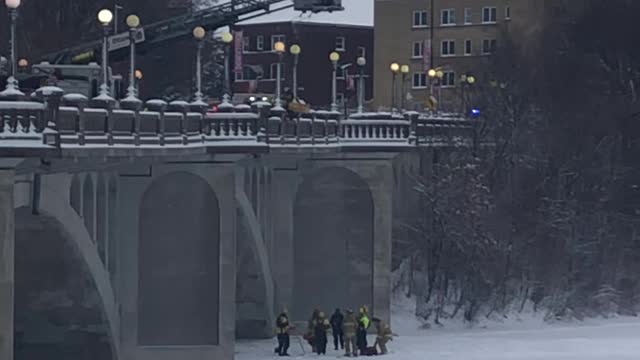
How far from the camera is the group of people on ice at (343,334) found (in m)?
43.8

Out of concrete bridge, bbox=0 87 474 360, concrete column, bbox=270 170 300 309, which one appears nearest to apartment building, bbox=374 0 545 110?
concrete bridge, bbox=0 87 474 360

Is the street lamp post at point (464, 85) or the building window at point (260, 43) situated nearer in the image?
the street lamp post at point (464, 85)

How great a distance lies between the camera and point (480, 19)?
331 ft

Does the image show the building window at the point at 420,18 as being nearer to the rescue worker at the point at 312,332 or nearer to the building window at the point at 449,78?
the building window at the point at 449,78

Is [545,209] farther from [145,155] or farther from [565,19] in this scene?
[145,155]

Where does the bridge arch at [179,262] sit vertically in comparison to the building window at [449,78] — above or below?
below

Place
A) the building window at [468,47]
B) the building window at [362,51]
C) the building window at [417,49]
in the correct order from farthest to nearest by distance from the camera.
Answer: the building window at [362,51] < the building window at [417,49] < the building window at [468,47]

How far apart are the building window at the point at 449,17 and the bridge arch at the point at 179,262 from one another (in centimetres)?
6565

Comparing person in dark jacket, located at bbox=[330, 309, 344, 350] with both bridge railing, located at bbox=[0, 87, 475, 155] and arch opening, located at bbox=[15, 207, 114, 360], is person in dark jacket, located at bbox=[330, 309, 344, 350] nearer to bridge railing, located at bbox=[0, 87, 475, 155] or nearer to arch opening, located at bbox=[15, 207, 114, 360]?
bridge railing, located at bbox=[0, 87, 475, 155]

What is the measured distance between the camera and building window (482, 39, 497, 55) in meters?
90.5

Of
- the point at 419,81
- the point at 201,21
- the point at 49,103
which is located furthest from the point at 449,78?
the point at 49,103

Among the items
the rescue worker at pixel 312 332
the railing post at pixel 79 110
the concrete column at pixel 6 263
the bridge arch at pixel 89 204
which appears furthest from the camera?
the rescue worker at pixel 312 332

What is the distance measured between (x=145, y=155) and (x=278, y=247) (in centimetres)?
1800

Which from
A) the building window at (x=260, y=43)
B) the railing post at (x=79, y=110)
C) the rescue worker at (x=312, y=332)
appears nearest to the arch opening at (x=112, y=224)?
the railing post at (x=79, y=110)
